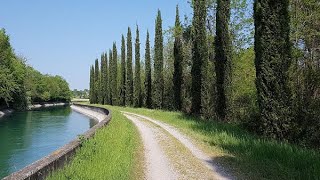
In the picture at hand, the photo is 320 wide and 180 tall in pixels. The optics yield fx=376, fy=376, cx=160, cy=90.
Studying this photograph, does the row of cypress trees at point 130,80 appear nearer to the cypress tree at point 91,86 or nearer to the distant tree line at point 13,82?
the cypress tree at point 91,86

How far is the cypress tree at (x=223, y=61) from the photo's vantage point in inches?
947

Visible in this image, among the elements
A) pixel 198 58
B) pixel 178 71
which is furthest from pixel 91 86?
pixel 198 58

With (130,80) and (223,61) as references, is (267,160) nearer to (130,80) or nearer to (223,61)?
(223,61)

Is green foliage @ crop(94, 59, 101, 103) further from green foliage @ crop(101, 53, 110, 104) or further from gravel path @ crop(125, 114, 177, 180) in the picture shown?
gravel path @ crop(125, 114, 177, 180)

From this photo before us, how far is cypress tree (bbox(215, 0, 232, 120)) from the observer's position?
2406 cm

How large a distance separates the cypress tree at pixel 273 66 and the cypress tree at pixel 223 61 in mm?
7645

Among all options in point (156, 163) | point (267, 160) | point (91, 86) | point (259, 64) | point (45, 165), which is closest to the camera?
point (45, 165)

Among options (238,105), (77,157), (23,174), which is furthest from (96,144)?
(238,105)

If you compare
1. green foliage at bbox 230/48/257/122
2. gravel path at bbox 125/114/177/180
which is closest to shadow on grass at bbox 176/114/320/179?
gravel path at bbox 125/114/177/180

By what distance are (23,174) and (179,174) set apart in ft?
12.8

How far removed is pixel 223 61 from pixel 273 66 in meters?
8.99

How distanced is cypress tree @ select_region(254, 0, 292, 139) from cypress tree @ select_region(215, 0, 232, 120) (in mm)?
7645

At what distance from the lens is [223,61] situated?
24.7 m

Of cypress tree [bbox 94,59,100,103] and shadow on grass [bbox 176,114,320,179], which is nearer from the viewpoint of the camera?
shadow on grass [bbox 176,114,320,179]
